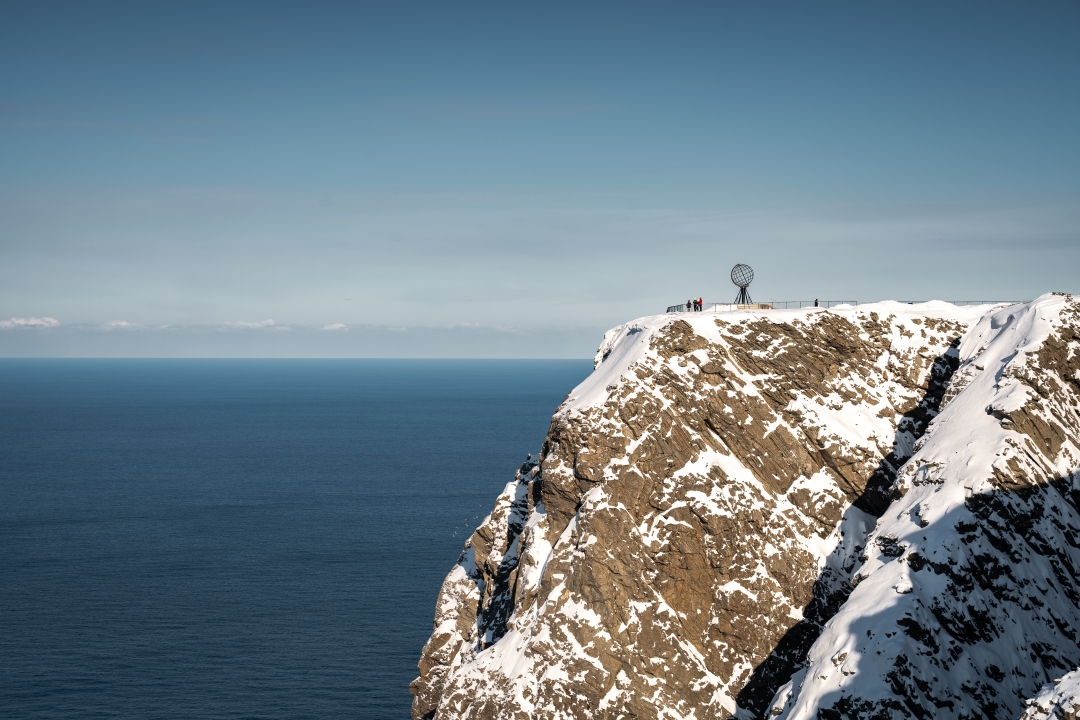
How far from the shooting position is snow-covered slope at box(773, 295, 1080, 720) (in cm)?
4512

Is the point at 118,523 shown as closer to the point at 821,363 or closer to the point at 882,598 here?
the point at 821,363

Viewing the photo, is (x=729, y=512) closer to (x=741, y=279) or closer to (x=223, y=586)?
(x=741, y=279)

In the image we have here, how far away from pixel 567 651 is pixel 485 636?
9.91 m

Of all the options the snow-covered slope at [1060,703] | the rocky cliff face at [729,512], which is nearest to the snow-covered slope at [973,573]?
the rocky cliff face at [729,512]

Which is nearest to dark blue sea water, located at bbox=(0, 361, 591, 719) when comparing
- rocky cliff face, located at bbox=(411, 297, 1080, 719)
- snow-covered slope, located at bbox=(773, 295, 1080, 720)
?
rocky cliff face, located at bbox=(411, 297, 1080, 719)

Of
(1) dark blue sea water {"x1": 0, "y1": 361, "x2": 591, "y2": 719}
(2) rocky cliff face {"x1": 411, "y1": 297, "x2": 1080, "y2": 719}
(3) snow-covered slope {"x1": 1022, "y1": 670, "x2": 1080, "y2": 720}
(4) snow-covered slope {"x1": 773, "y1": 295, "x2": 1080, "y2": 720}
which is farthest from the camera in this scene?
(1) dark blue sea water {"x1": 0, "y1": 361, "x2": 591, "y2": 719}

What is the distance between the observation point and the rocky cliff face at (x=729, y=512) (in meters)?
55.8

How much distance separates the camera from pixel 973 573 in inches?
1935

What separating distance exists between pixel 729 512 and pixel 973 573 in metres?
16.4

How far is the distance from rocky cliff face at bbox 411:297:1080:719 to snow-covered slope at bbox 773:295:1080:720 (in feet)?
0.79

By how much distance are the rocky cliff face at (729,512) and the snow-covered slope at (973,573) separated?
24 cm

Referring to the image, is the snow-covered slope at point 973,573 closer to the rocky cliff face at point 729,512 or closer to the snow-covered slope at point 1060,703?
the rocky cliff face at point 729,512

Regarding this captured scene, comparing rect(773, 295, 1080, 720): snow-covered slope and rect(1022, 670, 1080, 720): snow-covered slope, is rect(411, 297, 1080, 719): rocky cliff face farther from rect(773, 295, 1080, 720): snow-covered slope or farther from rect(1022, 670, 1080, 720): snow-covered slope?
rect(1022, 670, 1080, 720): snow-covered slope

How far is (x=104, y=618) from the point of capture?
92.6 m
